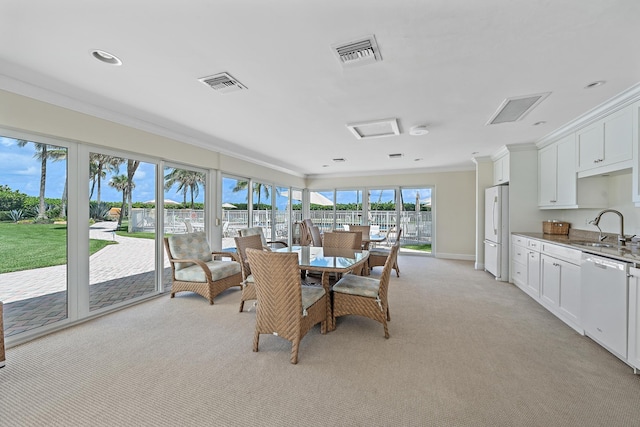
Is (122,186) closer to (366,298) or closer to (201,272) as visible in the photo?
(201,272)

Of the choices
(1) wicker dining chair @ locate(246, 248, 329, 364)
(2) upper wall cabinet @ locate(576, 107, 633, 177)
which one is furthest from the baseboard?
(1) wicker dining chair @ locate(246, 248, 329, 364)

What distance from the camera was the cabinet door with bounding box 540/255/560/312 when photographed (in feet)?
10.1

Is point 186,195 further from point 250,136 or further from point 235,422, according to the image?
point 235,422

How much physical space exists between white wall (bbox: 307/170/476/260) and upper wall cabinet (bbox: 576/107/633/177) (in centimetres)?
351

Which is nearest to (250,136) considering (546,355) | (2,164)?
(2,164)

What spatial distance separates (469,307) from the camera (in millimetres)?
3414

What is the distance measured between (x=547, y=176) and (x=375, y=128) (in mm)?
2903

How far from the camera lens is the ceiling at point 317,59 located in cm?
154

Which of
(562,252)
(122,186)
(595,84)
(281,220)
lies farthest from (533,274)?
(122,186)

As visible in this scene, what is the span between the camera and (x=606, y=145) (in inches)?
114

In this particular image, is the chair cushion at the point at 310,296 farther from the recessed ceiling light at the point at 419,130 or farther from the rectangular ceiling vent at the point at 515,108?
the rectangular ceiling vent at the point at 515,108

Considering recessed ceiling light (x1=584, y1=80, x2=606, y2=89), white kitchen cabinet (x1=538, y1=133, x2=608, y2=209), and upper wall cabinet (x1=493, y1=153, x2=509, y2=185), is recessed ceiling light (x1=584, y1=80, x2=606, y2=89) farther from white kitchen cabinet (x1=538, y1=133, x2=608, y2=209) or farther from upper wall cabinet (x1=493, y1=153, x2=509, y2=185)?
upper wall cabinet (x1=493, y1=153, x2=509, y2=185)

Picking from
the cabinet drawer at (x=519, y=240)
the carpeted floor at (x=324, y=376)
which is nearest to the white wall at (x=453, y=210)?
the cabinet drawer at (x=519, y=240)

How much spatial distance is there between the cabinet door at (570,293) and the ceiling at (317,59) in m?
1.80
